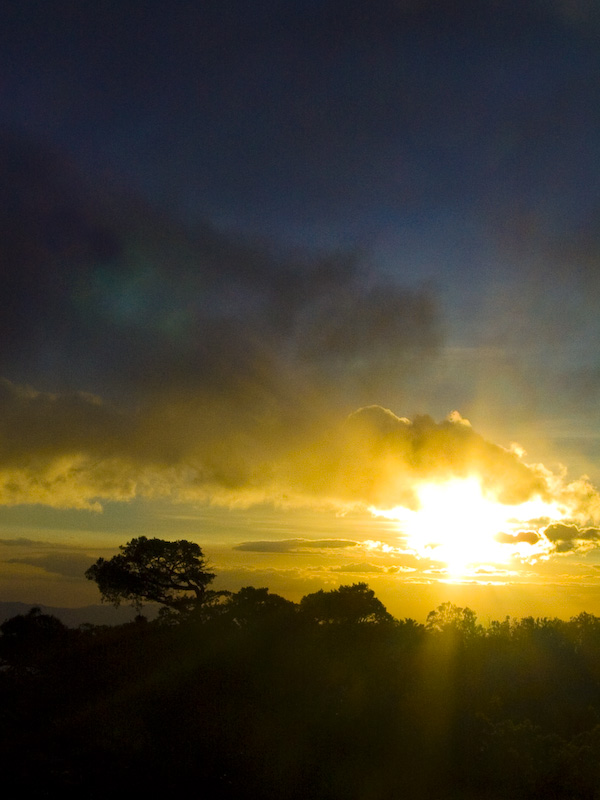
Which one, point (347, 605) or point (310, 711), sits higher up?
point (347, 605)

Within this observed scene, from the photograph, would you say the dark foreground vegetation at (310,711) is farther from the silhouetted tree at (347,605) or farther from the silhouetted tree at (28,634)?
the silhouetted tree at (28,634)

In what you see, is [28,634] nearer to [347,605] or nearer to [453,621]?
[347,605]

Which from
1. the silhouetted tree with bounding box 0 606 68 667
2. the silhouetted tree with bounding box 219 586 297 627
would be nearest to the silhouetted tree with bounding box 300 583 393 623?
the silhouetted tree with bounding box 219 586 297 627

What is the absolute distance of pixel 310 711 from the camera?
75.6ft

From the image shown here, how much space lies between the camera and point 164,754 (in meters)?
19.5

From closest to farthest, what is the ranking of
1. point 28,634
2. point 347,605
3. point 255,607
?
point 255,607 → point 347,605 → point 28,634

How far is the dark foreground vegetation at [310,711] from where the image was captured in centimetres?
1906

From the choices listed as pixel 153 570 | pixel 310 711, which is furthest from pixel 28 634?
pixel 310 711

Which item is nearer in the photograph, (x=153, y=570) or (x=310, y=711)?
(x=310, y=711)

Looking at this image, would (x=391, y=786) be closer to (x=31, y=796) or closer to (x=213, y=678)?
(x=213, y=678)

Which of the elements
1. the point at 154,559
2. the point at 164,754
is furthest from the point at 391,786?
the point at 154,559

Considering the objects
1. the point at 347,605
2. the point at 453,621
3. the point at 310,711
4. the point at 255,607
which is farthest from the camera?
the point at 347,605

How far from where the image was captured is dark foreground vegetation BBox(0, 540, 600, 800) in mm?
19062

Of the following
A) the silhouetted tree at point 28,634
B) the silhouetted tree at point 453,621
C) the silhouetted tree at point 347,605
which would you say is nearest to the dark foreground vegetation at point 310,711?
the silhouetted tree at point 453,621
